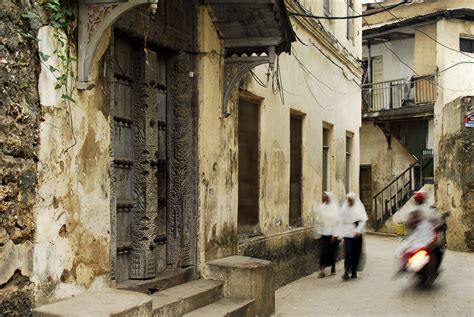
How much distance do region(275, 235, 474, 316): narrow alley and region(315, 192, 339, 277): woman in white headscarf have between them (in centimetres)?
41

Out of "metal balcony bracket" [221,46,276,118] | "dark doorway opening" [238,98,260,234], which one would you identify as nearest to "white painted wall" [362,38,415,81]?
"dark doorway opening" [238,98,260,234]

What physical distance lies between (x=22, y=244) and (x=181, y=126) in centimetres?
356

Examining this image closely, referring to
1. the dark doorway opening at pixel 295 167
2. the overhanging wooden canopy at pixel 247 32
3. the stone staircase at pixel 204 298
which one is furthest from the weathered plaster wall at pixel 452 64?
the stone staircase at pixel 204 298

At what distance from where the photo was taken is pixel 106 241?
20.6 feet

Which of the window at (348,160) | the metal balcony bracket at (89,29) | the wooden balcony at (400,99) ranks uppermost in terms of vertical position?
the wooden balcony at (400,99)

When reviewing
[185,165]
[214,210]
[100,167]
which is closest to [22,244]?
[100,167]

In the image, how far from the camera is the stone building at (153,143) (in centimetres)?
501

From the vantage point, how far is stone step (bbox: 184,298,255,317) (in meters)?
7.28

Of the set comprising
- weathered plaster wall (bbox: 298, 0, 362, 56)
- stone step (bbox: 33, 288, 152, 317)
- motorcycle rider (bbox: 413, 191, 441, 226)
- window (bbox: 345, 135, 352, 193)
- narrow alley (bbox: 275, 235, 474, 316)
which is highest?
weathered plaster wall (bbox: 298, 0, 362, 56)

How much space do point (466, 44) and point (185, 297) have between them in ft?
69.7

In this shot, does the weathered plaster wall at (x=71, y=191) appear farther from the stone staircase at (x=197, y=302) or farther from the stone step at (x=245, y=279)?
the stone step at (x=245, y=279)

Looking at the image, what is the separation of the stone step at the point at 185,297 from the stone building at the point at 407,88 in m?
16.7

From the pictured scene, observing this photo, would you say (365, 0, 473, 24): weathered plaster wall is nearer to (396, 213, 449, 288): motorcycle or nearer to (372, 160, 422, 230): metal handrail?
(372, 160, 422, 230): metal handrail

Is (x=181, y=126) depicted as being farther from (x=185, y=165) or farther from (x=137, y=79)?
(x=137, y=79)
